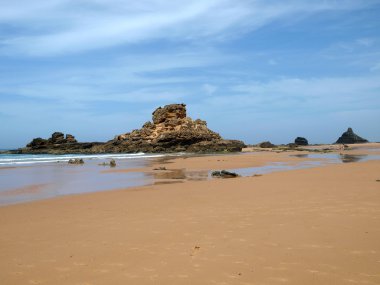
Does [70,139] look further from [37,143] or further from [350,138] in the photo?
[350,138]

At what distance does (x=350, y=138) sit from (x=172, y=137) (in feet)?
204

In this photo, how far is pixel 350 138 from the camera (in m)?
95.1

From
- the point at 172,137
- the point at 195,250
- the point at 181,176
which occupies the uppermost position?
the point at 172,137

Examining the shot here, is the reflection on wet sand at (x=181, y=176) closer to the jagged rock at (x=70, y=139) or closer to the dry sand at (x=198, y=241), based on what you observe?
the dry sand at (x=198, y=241)

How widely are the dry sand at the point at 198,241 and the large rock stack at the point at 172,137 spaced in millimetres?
43966

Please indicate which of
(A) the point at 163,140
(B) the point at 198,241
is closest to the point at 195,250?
(B) the point at 198,241

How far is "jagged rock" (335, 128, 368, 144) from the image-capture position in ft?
311

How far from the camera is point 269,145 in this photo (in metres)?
72.9

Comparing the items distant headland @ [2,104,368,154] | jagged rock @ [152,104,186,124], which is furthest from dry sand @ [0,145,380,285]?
jagged rock @ [152,104,186,124]

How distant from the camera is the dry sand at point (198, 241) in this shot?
12.1 ft

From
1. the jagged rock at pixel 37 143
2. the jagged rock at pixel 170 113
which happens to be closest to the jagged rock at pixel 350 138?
the jagged rock at pixel 170 113

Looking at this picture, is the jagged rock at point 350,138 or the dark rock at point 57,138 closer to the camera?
the dark rock at point 57,138

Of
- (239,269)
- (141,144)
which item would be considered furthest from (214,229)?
(141,144)

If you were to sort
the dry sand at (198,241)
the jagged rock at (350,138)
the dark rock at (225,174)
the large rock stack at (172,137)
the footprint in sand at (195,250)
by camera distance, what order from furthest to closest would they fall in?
the jagged rock at (350,138) < the large rock stack at (172,137) < the dark rock at (225,174) < the footprint in sand at (195,250) < the dry sand at (198,241)
